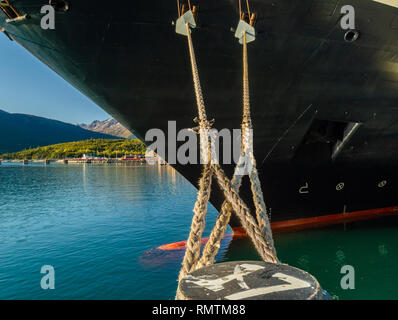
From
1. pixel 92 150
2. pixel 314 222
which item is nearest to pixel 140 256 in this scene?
pixel 314 222

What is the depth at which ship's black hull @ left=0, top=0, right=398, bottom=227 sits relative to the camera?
496 cm

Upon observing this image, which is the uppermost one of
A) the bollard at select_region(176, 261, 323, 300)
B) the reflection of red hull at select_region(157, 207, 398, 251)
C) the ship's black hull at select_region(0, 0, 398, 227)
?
the ship's black hull at select_region(0, 0, 398, 227)

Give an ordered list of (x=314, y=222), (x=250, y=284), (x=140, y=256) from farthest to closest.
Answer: (x=314, y=222), (x=140, y=256), (x=250, y=284)

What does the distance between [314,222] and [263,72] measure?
5926 mm

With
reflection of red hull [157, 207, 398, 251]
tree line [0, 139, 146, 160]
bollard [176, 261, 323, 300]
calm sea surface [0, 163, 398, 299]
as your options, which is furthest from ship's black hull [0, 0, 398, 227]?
tree line [0, 139, 146, 160]

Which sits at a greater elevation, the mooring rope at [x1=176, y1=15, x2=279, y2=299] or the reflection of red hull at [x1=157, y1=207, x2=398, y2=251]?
the mooring rope at [x1=176, y1=15, x2=279, y2=299]

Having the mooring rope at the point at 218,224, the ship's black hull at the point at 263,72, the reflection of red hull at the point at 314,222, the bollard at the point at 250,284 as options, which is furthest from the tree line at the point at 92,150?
the bollard at the point at 250,284

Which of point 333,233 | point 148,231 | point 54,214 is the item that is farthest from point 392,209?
point 54,214

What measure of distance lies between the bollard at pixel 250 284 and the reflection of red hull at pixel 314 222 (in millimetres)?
7410

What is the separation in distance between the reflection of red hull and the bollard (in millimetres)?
7410

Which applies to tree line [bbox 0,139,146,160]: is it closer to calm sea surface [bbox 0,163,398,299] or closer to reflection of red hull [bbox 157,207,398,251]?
calm sea surface [bbox 0,163,398,299]

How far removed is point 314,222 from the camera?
9.23 m

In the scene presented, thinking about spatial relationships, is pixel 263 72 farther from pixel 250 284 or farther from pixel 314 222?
pixel 314 222

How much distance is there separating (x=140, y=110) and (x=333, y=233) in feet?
26.7
